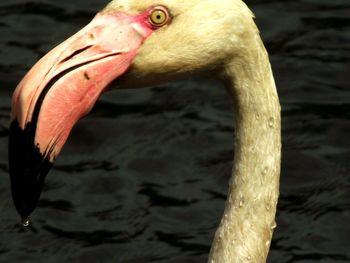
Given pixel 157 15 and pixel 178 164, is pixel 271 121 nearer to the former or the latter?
pixel 157 15

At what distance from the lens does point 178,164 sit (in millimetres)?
7781

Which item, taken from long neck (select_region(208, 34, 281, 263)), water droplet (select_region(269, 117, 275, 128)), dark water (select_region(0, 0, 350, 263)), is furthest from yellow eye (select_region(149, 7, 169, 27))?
dark water (select_region(0, 0, 350, 263))

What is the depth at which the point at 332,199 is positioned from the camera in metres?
7.50

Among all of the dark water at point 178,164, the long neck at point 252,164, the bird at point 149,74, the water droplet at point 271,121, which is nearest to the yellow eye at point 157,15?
the bird at point 149,74

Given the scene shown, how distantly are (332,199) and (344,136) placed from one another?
64 cm

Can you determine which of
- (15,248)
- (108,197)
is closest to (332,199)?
(108,197)

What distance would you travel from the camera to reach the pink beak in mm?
4371

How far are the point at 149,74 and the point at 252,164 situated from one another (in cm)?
61

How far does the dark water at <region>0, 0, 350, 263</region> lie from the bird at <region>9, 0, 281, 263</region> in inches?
93.2

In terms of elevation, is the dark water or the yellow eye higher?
the yellow eye

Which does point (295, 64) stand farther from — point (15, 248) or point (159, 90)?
point (15, 248)

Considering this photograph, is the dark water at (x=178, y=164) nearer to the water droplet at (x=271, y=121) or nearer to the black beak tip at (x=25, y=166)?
the water droplet at (x=271, y=121)

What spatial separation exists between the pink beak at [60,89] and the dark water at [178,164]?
2655 millimetres

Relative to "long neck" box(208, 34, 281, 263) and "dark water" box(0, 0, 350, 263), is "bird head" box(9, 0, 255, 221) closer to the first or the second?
"long neck" box(208, 34, 281, 263)
